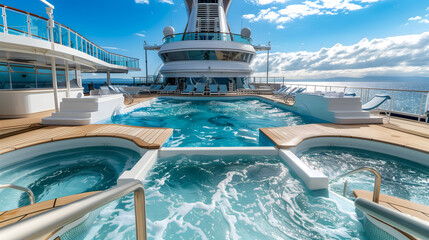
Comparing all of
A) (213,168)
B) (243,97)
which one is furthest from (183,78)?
(213,168)

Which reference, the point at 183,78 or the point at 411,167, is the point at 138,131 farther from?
the point at 183,78

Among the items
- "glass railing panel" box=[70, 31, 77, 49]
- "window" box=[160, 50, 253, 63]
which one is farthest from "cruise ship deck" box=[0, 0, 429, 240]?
"window" box=[160, 50, 253, 63]

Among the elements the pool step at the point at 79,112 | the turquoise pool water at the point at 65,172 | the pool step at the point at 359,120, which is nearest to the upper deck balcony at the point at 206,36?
the pool step at the point at 79,112

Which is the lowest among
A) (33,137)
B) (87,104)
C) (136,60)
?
(33,137)

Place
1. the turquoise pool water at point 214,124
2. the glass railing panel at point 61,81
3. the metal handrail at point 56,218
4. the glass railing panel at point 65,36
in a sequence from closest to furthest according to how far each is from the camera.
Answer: the metal handrail at point 56,218 → the turquoise pool water at point 214,124 → the glass railing panel at point 65,36 → the glass railing panel at point 61,81

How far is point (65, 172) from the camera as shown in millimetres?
3641

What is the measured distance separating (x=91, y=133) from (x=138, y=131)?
96 centimetres

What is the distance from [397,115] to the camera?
699 centimetres

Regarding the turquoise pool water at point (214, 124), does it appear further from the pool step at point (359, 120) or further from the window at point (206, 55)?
the window at point (206, 55)

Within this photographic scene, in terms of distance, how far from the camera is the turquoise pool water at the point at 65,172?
3000 mm

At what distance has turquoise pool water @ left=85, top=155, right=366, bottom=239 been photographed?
2.29 metres

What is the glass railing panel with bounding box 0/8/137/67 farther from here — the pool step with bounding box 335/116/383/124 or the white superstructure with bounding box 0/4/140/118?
the pool step with bounding box 335/116/383/124

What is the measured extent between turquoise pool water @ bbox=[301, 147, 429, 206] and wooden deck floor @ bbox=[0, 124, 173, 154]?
9.55 feet

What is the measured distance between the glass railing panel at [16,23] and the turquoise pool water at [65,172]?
10.5 feet
